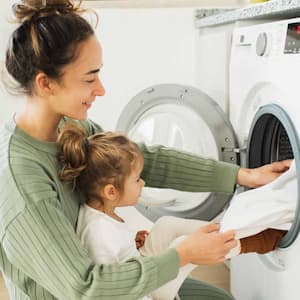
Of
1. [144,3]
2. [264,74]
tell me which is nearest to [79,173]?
[264,74]

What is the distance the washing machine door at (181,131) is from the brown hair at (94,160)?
444mm

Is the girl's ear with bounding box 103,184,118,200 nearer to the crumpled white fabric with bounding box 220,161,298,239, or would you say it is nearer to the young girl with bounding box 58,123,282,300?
the young girl with bounding box 58,123,282,300

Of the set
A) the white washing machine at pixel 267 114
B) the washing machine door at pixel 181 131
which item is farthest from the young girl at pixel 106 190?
the washing machine door at pixel 181 131

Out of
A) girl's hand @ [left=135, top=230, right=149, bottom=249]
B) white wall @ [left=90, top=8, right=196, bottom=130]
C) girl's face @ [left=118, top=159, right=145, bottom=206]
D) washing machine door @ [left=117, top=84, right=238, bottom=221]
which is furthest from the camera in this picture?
white wall @ [left=90, top=8, right=196, bottom=130]

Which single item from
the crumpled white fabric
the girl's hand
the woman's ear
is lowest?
the girl's hand

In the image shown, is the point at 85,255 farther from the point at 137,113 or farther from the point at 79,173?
the point at 137,113

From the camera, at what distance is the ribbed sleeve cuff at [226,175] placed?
4.78ft

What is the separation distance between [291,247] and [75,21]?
0.72 metres

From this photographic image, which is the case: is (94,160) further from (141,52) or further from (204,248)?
(141,52)

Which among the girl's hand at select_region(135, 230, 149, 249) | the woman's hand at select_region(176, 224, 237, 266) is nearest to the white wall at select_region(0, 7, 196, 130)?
the girl's hand at select_region(135, 230, 149, 249)

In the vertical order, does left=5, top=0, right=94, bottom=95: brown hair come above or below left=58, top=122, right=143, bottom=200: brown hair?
above

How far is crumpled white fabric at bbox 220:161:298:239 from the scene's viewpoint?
3.95ft

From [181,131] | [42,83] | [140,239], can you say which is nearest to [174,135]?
[181,131]

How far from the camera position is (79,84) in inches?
45.1
